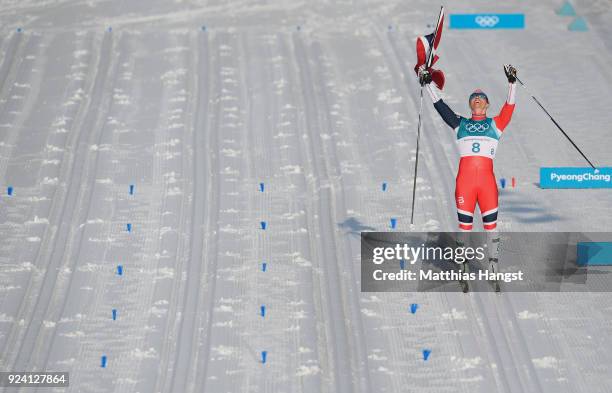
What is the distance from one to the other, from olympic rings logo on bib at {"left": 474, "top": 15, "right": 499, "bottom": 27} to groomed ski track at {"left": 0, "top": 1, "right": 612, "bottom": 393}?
1.49 ft

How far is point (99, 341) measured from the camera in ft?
29.1

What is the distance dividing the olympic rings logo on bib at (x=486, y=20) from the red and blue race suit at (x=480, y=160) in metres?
6.86

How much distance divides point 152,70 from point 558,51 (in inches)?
206

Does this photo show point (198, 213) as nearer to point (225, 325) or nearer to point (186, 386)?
point (225, 325)

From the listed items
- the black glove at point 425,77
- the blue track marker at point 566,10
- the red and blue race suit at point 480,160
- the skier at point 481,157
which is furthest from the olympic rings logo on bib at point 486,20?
the red and blue race suit at point 480,160

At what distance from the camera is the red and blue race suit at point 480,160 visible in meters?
9.38

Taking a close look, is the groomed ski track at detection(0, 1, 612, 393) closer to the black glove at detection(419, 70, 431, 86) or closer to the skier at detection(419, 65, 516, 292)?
the skier at detection(419, 65, 516, 292)

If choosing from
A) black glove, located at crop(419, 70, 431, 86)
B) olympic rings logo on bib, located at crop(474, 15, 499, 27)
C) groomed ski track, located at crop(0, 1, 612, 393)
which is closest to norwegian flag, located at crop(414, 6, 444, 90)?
black glove, located at crop(419, 70, 431, 86)

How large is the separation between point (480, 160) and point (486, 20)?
716cm

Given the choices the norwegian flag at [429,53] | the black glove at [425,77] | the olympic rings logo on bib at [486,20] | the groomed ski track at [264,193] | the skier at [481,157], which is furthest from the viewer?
the olympic rings logo on bib at [486,20]

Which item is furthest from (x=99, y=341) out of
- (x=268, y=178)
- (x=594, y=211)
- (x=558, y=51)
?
(x=558, y=51)

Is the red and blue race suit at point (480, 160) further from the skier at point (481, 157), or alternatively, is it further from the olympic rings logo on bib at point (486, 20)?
the olympic rings logo on bib at point (486, 20)

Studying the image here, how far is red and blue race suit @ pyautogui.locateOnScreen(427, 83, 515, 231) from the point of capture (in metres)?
9.38

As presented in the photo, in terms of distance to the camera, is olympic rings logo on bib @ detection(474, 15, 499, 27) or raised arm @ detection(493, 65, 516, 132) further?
olympic rings logo on bib @ detection(474, 15, 499, 27)
